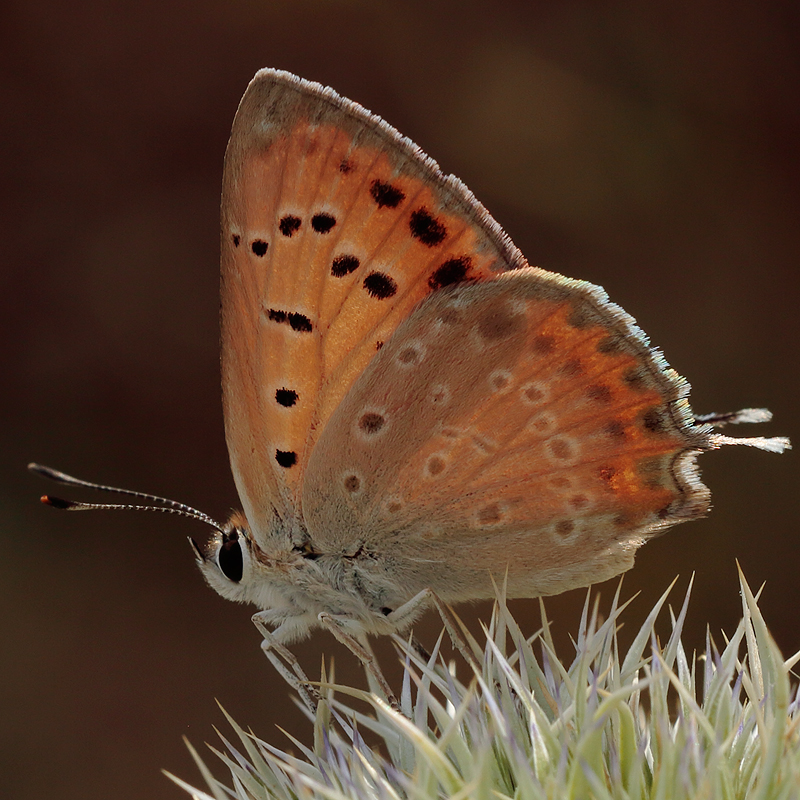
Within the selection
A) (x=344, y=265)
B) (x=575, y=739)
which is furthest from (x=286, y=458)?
(x=575, y=739)

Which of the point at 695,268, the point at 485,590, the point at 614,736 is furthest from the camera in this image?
the point at 695,268

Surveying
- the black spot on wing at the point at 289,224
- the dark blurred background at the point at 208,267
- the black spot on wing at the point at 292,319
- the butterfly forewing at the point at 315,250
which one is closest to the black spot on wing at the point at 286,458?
the butterfly forewing at the point at 315,250

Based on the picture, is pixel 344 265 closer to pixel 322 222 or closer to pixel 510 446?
pixel 322 222

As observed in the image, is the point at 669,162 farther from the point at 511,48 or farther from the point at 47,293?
the point at 47,293

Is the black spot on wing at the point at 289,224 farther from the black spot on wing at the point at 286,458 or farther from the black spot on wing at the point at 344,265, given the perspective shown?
the black spot on wing at the point at 286,458

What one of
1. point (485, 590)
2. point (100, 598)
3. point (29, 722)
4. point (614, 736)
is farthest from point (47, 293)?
point (614, 736)

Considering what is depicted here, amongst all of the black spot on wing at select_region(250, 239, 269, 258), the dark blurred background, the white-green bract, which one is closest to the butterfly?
the black spot on wing at select_region(250, 239, 269, 258)
